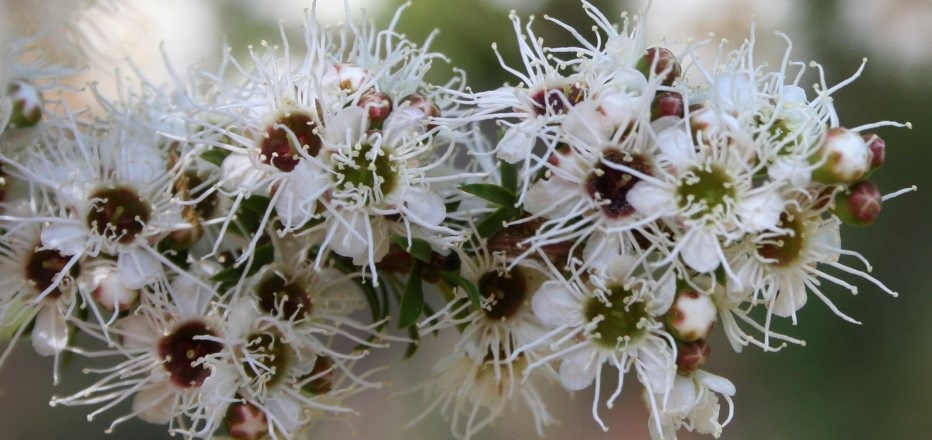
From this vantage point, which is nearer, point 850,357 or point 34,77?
point 34,77

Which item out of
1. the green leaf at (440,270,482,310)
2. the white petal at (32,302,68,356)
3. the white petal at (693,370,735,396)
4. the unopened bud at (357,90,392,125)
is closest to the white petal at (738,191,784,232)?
the white petal at (693,370,735,396)

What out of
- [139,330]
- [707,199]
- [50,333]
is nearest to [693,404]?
[707,199]

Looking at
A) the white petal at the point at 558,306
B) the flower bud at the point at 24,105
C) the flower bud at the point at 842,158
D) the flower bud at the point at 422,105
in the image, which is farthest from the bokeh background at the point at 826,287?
the flower bud at the point at 842,158

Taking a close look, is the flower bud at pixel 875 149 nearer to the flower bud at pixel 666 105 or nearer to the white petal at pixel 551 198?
the flower bud at pixel 666 105

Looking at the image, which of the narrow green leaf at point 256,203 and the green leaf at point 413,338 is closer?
the narrow green leaf at point 256,203

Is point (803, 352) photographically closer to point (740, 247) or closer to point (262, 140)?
point (740, 247)

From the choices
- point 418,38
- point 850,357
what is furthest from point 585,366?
point 850,357
